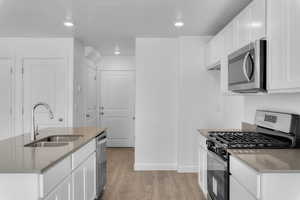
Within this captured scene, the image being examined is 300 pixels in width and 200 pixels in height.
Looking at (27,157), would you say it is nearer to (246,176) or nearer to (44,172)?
(44,172)

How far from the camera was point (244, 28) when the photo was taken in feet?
8.74

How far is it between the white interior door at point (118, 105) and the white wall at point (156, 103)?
7.63 feet

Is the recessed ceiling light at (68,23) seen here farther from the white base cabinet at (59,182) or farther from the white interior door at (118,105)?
the white interior door at (118,105)

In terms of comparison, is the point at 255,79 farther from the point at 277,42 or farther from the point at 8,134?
the point at 8,134

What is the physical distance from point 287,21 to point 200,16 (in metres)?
1.84

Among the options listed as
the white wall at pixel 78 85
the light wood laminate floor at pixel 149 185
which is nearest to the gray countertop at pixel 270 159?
the light wood laminate floor at pixel 149 185

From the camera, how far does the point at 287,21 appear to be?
1850mm

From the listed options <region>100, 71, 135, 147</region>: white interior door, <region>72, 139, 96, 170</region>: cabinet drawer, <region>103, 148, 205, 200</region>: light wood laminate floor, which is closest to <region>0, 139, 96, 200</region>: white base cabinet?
<region>72, 139, 96, 170</region>: cabinet drawer

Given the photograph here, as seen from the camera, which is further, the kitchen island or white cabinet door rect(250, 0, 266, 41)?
white cabinet door rect(250, 0, 266, 41)

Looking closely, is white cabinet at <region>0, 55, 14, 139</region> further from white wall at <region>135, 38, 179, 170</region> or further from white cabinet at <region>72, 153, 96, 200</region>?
white cabinet at <region>72, 153, 96, 200</region>

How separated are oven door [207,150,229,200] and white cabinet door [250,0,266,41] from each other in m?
1.15

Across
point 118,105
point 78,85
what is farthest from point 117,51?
point 78,85

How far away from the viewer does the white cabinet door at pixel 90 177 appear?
106 inches

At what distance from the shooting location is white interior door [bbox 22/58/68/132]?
15.7 ft
